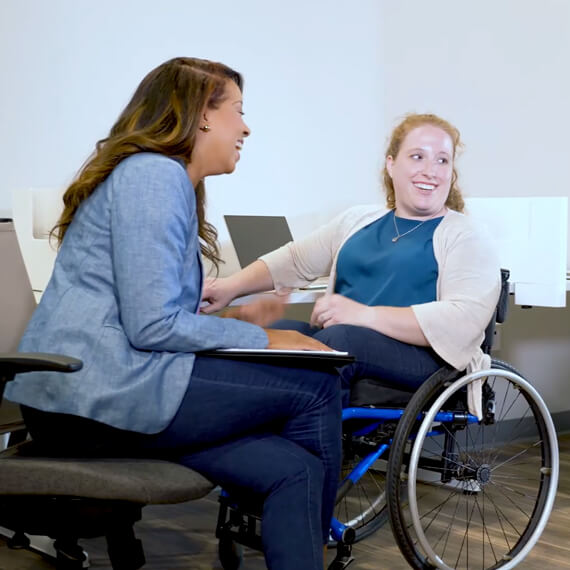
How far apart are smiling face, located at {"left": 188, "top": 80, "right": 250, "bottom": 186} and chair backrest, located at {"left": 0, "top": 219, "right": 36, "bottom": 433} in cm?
70

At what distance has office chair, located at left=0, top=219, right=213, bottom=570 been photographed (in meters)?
1.46

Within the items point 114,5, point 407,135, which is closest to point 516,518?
point 407,135

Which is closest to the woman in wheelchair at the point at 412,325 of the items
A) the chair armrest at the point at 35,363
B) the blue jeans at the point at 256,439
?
the blue jeans at the point at 256,439

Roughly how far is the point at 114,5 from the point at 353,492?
5.62ft

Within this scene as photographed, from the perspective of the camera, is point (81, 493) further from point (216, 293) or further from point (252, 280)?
point (252, 280)

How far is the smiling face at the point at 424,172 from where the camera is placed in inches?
88.2

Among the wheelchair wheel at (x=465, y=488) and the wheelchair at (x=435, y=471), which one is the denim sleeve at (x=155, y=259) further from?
the wheelchair wheel at (x=465, y=488)

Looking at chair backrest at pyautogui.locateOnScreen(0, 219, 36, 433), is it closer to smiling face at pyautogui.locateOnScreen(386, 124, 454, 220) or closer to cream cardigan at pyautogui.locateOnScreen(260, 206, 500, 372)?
cream cardigan at pyautogui.locateOnScreen(260, 206, 500, 372)

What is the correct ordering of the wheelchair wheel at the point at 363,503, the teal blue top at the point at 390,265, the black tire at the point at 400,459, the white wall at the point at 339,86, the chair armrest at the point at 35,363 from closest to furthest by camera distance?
the chair armrest at the point at 35,363 → the black tire at the point at 400,459 → the teal blue top at the point at 390,265 → the wheelchair wheel at the point at 363,503 → the white wall at the point at 339,86

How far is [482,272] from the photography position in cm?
211

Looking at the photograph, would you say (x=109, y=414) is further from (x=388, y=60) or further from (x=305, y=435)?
(x=388, y=60)

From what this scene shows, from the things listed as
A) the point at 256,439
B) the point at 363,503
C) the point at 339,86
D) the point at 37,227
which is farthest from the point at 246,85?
the point at 256,439

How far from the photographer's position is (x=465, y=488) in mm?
2451

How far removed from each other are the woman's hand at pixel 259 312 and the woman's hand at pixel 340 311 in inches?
4.4
